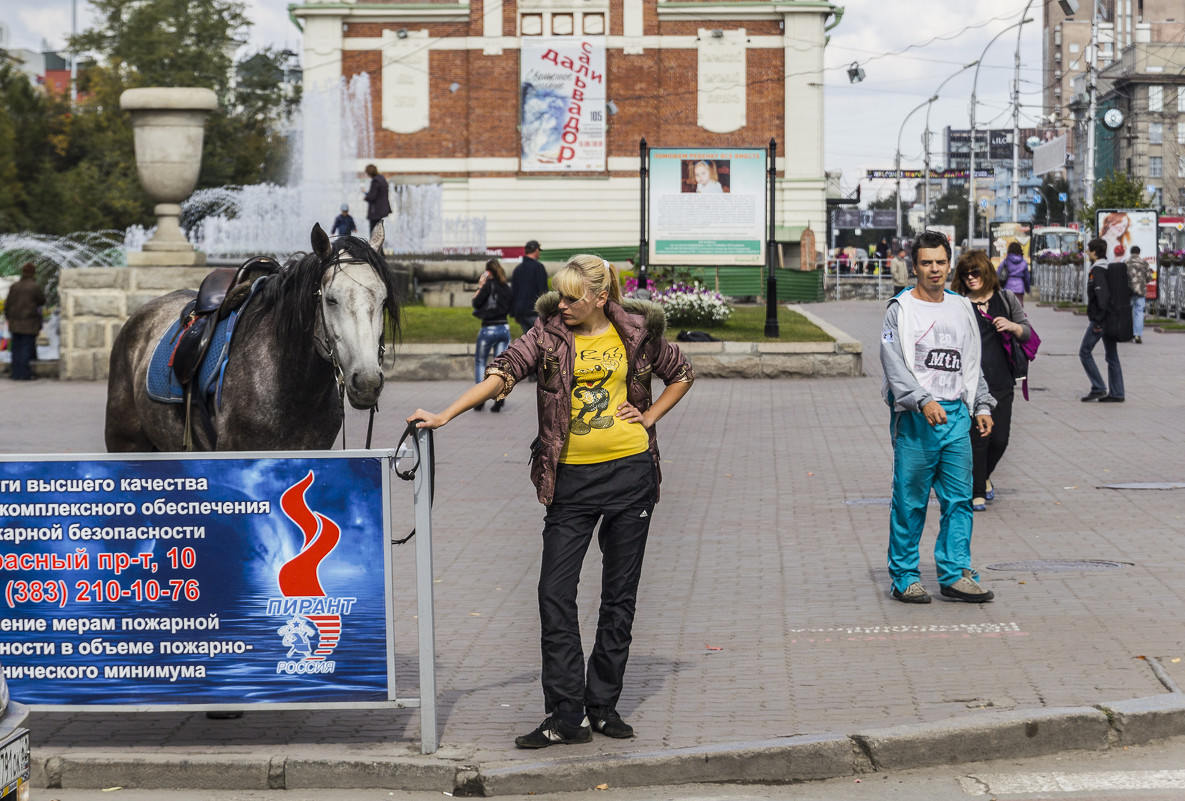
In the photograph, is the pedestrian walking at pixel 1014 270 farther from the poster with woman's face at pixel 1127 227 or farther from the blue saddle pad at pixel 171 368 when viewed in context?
the blue saddle pad at pixel 171 368

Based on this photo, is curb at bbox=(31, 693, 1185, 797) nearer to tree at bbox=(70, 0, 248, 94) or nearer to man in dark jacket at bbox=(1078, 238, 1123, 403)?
man in dark jacket at bbox=(1078, 238, 1123, 403)

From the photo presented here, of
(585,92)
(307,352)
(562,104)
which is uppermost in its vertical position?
(585,92)

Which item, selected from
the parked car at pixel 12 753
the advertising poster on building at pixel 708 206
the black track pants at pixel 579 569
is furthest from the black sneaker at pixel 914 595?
the advertising poster on building at pixel 708 206

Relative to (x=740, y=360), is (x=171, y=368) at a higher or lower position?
higher

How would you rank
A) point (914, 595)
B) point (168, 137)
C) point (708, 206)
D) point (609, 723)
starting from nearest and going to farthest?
point (609, 723) → point (914, 595) → point (168, 137) → point (708, 206)

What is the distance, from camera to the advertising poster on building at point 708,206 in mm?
25531

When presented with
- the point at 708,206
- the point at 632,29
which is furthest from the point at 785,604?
the point at 632,29

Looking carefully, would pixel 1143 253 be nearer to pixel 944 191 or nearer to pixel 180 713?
pixel 180 713

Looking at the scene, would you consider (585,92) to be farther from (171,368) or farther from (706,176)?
(171,368)

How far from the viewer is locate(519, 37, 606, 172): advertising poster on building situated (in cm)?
5394

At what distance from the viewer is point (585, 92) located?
5394 centimetres

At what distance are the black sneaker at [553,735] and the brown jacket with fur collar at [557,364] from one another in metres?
0.84

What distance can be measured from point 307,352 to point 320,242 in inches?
21.6

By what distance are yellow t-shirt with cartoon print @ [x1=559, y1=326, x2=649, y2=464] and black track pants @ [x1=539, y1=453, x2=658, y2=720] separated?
45 mm
